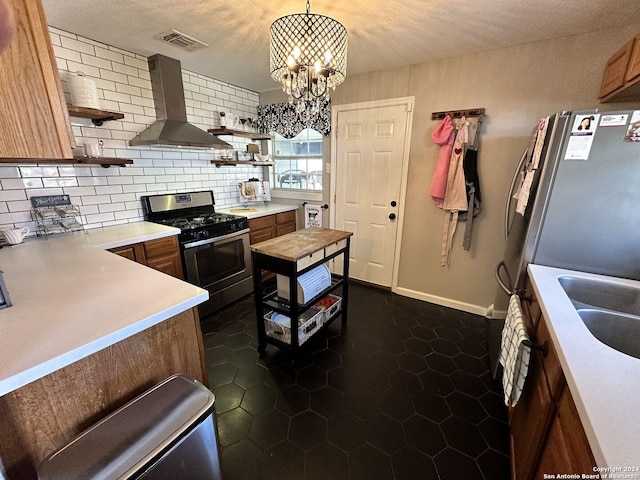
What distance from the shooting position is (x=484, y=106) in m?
2.36

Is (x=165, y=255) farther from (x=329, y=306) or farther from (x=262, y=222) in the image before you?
(x=329, y=306)

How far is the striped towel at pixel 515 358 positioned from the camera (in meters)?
1.15

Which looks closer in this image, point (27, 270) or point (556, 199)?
point (27, 270)

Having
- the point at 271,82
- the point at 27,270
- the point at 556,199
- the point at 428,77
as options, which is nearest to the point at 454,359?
the point at 556,199

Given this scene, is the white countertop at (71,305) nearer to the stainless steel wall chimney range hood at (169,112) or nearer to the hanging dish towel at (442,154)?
the stainless steel wall chimney range hood at (169,112)

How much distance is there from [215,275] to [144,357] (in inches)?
69.6

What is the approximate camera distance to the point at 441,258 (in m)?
2.79

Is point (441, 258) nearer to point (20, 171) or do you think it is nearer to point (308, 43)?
point (308, 43)

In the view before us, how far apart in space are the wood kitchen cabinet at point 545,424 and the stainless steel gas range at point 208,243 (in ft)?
8.06

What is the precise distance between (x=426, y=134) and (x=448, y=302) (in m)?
1.76

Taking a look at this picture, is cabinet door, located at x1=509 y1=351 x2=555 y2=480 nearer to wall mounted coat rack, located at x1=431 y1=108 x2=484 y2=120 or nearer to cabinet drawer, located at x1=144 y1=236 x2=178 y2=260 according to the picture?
wall mounted coat rack, located at x1=431 y1=108 x2=484 y2=120

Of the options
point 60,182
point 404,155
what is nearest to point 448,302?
point 404,155

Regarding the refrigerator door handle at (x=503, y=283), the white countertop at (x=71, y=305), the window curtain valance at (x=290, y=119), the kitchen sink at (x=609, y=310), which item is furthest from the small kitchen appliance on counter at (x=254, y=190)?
the kitchen sink at (x=609, y=310)

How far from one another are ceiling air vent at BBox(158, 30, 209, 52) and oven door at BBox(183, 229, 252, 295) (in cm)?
165
